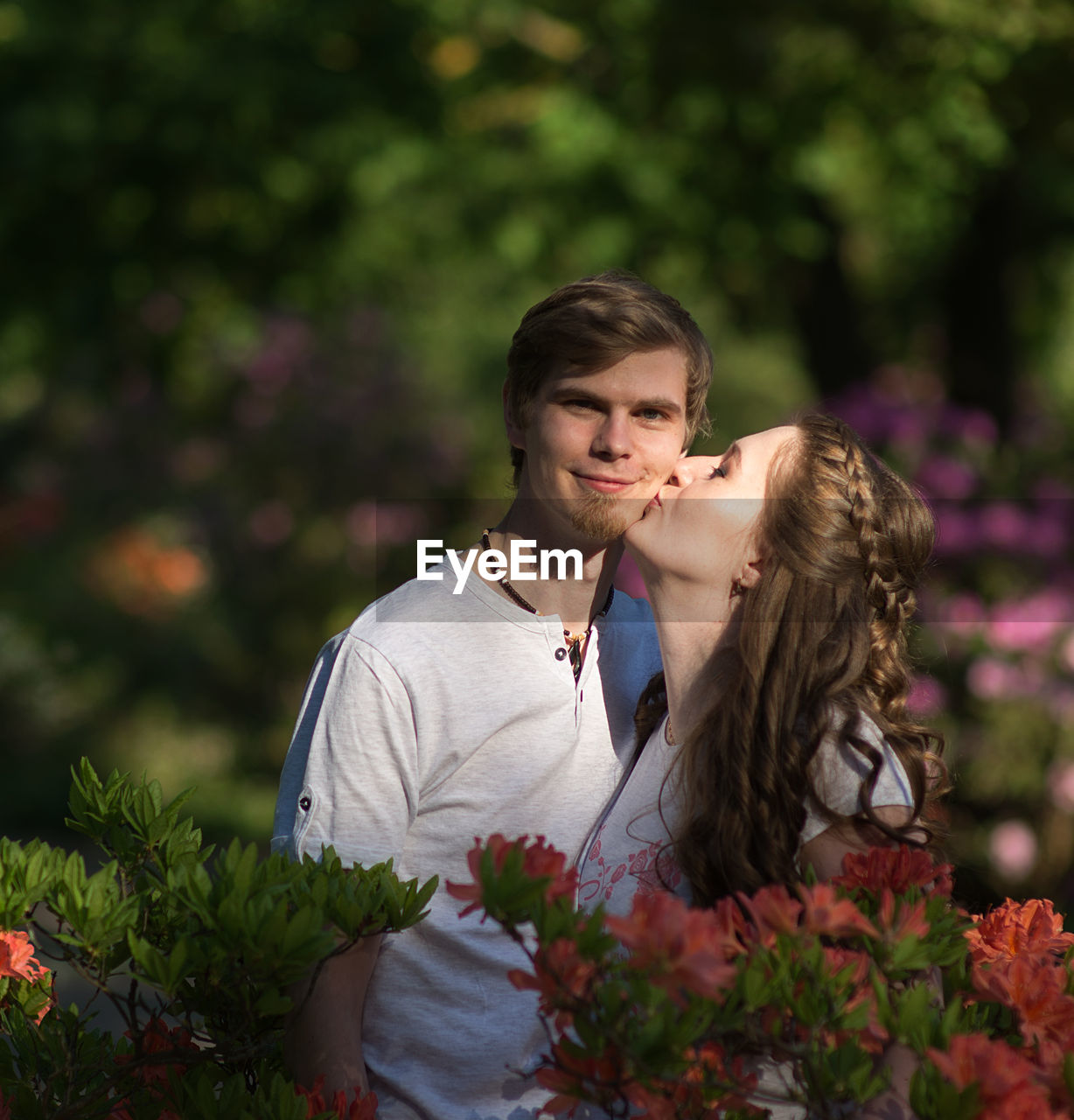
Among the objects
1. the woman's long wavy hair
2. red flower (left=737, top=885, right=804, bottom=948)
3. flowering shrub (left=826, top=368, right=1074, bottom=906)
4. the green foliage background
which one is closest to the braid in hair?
the woman's long wavy hair

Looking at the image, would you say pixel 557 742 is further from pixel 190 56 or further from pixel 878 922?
pixel 190 56

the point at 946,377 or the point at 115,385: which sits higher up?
the point at 946,377

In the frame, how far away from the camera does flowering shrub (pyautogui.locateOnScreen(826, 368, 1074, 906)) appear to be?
5.76 metres

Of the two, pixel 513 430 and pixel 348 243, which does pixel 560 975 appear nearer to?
pixel 513 430

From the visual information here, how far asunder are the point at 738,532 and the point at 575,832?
606 mm

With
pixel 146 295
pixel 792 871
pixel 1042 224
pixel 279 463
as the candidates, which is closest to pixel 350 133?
pixel 146 295

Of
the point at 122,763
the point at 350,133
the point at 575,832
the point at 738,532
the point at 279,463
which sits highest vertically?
the point at 350,133

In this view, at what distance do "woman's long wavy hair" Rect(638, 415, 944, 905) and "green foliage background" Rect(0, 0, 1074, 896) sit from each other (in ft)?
13.5

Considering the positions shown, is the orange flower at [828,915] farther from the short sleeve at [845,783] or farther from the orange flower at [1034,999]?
the short sleeve at [845,783]

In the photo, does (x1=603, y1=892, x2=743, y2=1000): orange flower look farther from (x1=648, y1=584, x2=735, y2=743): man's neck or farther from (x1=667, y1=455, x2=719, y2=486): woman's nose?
(x1=667, y1=455, x2=719, y2=486): woman's nose

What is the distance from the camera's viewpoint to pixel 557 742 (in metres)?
2.18

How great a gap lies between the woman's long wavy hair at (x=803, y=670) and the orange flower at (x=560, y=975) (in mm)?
554

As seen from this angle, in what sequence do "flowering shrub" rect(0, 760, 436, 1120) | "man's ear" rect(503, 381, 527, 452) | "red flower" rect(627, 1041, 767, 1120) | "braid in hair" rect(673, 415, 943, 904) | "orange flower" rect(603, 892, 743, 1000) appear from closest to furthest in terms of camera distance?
1. "orange flower" rect(603, 892, 743, 1000)
2. "red flower" rect(627, 1041, 767, 1120)
3. "flowering shrub" rect(0, 760, 436, 1120)
4. "braid in hair" rect(673, 415, 943, 904)
5. "man's ear" rect(503, 381, 527, 452)

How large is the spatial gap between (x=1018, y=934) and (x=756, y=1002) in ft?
2.25
